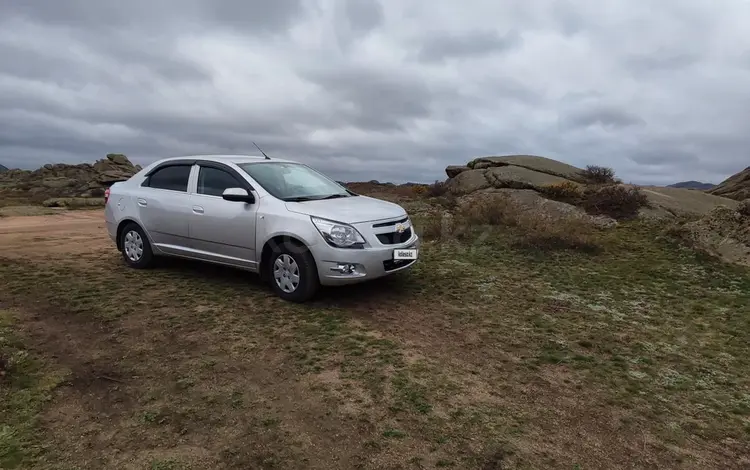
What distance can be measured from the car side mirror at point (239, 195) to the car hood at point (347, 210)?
0.46 meters

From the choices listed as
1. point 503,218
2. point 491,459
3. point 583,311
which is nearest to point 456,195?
point 503,218

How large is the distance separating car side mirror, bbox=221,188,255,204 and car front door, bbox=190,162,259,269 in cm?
7

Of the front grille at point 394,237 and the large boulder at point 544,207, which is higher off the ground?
the large boulder at point 544,207

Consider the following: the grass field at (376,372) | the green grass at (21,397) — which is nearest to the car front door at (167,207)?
the grass field at (376,372)

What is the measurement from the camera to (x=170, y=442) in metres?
2.99

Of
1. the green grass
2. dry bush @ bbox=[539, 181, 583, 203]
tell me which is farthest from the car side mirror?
dry bush @ bbox=[539, 181, 583, 203]

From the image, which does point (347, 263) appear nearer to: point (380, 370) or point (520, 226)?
point (380, 370)

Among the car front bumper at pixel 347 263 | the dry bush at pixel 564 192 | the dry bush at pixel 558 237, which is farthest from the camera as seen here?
the dry bush at pixel 564 192

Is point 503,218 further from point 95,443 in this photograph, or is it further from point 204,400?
point 95,443

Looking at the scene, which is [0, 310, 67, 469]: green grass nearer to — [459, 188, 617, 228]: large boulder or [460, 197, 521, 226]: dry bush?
[460, 197, 521, 226]: dry bush

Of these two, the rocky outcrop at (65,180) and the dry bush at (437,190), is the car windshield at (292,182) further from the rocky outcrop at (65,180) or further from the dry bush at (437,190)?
the rocky outcrop at (65,180)

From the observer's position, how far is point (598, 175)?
16.7 meters

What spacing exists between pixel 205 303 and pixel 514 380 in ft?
11.1

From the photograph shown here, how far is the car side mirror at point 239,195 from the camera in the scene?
5.80m
